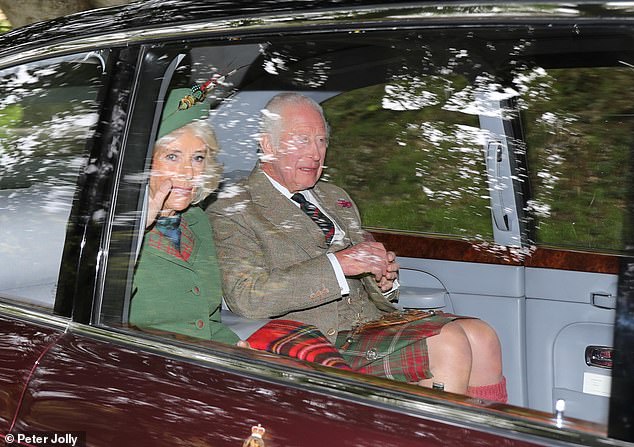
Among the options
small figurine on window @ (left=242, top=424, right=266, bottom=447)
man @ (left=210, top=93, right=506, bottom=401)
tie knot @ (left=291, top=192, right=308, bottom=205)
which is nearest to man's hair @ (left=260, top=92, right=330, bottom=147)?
man @ (left=210, top=93, right=506, bottom=401)

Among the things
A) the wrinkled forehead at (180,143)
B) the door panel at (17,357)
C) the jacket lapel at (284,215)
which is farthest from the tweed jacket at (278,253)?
the door panel at (17,357)

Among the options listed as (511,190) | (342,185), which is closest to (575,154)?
(511,190)

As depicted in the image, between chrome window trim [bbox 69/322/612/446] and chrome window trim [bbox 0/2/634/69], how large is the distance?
62 centimetres

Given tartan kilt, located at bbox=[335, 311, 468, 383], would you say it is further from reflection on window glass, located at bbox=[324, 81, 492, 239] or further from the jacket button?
reflection on window glass, located at bbox=[324, 81, 492, 239]

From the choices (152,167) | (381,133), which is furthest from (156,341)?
(381,133)

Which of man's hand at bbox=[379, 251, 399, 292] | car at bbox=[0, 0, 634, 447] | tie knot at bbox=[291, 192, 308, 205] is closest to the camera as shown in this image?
car at bbox=[0, 0, 634, 447]

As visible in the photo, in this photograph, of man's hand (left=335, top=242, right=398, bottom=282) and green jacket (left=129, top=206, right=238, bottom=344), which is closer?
green jacket (left=129, top=206, right=238, bottom=344)

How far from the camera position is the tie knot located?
101 inches

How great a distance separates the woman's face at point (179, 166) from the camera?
2.01 m

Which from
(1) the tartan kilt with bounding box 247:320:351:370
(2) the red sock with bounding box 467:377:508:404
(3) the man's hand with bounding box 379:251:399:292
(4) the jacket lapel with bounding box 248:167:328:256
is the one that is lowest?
(2) the red sock with bounding box 467:377:508:404

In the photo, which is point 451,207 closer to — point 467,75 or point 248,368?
point 467,75

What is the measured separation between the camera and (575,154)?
234 centimetres

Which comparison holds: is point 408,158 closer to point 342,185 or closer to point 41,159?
point 342,185

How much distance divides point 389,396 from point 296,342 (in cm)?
54
